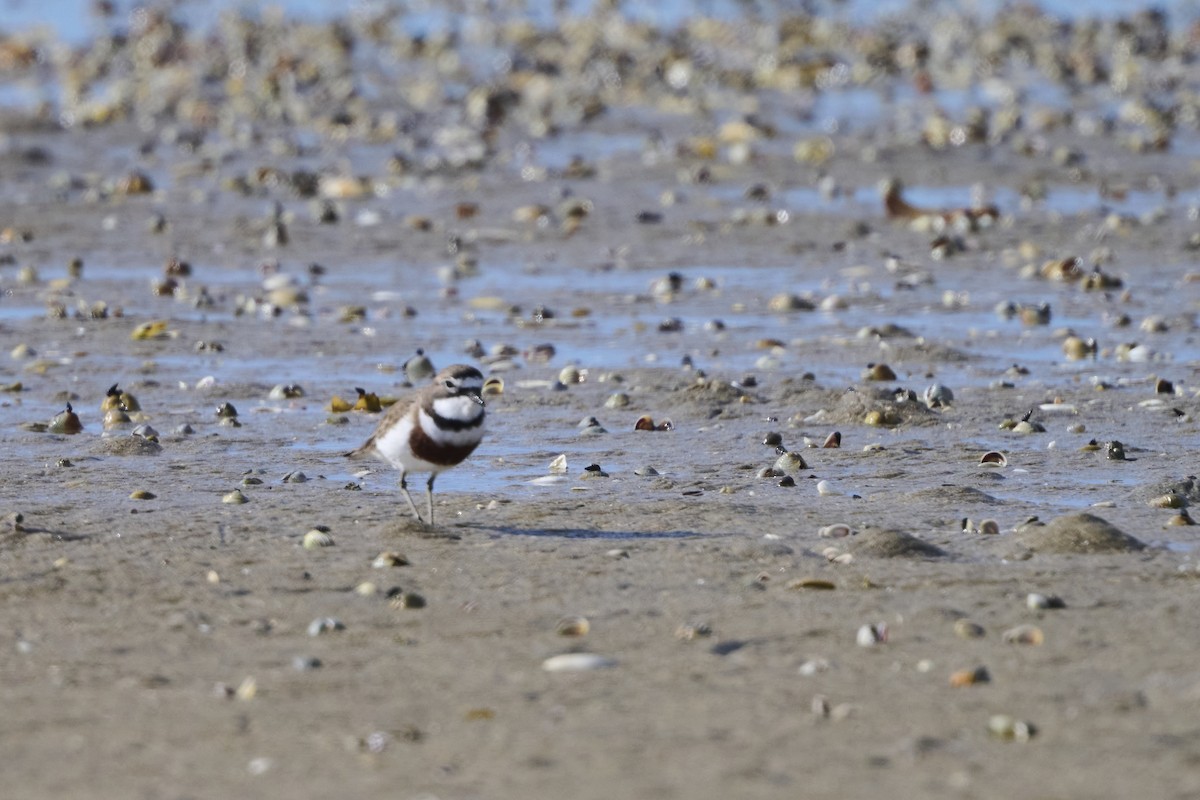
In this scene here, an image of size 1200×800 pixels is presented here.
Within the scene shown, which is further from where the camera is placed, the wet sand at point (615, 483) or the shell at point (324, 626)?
the shell at point (324, 626)

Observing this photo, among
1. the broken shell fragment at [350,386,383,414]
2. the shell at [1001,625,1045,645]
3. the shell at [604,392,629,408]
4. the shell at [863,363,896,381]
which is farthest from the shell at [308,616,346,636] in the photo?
the shell at [863,363,896,381]

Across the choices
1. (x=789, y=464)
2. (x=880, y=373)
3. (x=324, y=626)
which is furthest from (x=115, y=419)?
(x=880, y=373)

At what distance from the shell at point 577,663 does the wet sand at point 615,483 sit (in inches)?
1.6

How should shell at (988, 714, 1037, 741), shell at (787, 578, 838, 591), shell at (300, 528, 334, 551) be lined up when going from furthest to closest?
shell at (300, 528, 334, 551)
shell at (787, 578, 838, 591)
shell at (988, 714, 1037, 741)

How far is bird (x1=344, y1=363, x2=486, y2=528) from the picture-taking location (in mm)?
7977

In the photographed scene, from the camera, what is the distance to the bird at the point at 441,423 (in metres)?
7.98

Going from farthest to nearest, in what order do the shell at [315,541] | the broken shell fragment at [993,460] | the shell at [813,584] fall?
the broken shell fragment at [993,460], the shell at [315,541], the shell at [813,584]

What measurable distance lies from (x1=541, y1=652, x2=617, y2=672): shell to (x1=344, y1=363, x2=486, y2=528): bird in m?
1.84

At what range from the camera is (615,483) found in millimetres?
9266

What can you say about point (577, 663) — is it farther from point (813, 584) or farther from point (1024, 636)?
point (1024, 636)

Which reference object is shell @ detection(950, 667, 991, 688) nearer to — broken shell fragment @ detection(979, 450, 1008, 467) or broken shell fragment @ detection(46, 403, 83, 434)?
broken shell fragment @ detection(979, 450, 1008, 467)

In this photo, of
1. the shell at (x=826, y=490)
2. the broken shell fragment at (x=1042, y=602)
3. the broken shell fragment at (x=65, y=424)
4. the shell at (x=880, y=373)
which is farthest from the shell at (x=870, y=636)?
the broken shell fragment at (x=65, y=424)

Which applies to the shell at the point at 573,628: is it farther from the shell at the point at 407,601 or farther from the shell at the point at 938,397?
the shell at the point at 938,397

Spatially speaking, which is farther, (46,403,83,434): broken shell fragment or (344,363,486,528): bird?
(46,403,83,434): broken shell fragment
